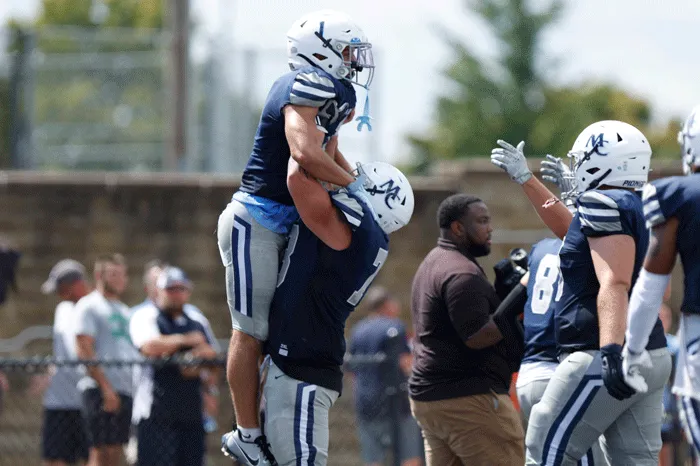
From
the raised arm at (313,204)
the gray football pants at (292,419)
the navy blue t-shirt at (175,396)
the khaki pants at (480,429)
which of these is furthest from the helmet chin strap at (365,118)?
the navy blue t-shirt at (175,396)

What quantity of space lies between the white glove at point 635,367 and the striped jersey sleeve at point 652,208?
0.53 meters

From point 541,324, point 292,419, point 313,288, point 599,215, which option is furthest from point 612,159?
point 292,419

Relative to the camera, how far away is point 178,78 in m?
17.0

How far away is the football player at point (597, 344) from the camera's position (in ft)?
17.2

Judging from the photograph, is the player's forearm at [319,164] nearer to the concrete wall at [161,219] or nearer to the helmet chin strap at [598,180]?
the helmet chin strap at [598,180]

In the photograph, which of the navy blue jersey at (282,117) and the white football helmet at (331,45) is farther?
the white football helmet at (331,45)

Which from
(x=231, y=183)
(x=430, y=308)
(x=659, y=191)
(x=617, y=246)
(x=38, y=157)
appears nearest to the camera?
(x=659, y=191)

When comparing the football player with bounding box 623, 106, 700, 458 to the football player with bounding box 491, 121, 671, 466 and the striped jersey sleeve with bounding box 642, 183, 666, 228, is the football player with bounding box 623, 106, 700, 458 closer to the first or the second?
the striped jersey sleeve with bounding box 642, 183, 666, 228

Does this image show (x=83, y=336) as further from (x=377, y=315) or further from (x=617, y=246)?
(x=617, y=246)

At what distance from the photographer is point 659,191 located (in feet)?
15.2

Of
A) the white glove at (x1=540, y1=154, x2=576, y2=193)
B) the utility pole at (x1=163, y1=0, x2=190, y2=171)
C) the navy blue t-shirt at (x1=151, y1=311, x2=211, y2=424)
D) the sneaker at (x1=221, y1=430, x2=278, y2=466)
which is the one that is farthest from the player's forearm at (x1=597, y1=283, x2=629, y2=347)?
the utility pole at (x1=163, y1=0, x2=190, y2=171)

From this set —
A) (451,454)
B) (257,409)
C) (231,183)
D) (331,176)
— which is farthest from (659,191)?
(231,183)

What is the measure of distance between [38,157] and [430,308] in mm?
13529

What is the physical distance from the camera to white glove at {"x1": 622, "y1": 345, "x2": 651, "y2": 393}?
4.81 m
